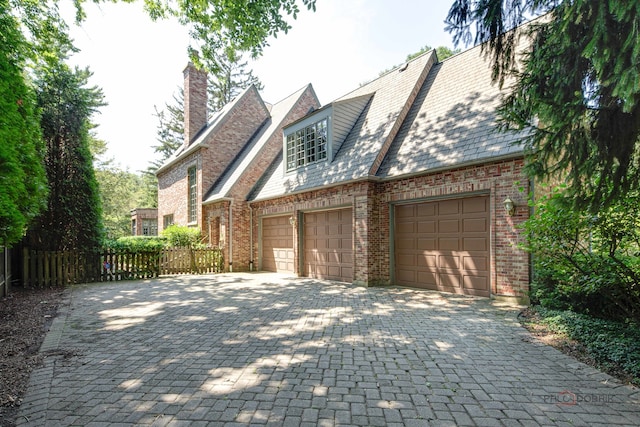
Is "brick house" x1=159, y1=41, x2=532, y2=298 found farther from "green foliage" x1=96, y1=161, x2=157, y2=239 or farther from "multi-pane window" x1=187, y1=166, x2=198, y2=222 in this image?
"green foliage" x1=96, y1=161, x2=157, y2=239

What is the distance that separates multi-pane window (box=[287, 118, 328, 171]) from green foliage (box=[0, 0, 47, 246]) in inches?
317

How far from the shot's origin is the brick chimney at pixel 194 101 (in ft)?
61.8

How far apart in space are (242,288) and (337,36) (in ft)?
25.2

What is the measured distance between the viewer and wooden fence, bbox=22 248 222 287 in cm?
998

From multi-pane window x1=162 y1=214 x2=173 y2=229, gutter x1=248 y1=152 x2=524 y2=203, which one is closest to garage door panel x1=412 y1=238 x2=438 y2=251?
gutter x1=248 y1=152 x2=524 y2=203

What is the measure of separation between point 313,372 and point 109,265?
10913mm

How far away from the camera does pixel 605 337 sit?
168 inches

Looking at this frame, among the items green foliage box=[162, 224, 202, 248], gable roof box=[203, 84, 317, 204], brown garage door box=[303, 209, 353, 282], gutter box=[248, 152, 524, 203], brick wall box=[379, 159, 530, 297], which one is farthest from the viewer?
green foliage box=[162, 224, 202, 248]

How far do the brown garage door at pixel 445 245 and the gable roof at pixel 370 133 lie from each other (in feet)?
6.48

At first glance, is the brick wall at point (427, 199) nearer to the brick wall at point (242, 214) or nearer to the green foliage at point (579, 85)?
the green foliage at point (579, 85)

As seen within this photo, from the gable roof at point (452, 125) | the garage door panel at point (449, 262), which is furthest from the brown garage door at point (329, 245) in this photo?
the garage door panel at point (449, 262)

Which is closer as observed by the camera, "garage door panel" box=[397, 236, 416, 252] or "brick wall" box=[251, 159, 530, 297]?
"brick wall" box=[251, 159, 530, 297]

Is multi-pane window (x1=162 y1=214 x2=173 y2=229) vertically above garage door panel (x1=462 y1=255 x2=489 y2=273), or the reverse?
multi-pane window (x1=162 y1=214 x2=173 y2=229)

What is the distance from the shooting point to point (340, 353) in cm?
423
